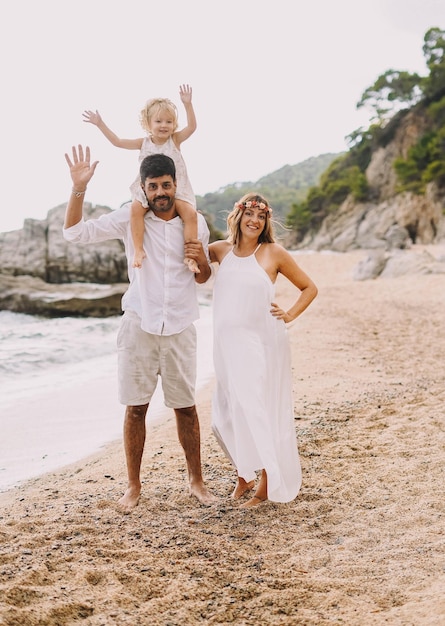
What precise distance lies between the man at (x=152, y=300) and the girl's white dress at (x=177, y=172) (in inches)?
3.3

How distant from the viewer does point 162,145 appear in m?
4.12

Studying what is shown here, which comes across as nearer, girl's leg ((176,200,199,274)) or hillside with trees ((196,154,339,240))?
girl's leg ((176,200,199,274))

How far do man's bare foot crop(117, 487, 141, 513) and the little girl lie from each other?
1.41 m

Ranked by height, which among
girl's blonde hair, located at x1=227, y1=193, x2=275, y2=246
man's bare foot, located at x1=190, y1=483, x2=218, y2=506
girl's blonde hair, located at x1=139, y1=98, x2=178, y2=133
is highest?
Result: girl's blonde hair, located at x1=139, y1=98, x2=178, y2=133

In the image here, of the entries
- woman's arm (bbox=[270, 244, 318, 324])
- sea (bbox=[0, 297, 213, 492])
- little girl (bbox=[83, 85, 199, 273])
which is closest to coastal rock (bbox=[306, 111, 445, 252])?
sea (bbox=[0, 297, 213, 492])

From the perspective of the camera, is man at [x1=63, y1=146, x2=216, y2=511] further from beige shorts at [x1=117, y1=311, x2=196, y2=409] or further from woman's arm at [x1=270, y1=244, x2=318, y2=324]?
woman's arm at [x1=270, y1=244, x2=318, y2=324]

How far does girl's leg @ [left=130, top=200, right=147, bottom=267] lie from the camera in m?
3.69

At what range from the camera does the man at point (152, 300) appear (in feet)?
12.3

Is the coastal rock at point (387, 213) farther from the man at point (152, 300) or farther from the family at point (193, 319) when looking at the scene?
the man at point (152, 300)

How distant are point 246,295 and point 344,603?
70.8 inches

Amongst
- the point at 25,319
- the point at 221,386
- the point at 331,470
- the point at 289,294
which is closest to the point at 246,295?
the point at 221,386

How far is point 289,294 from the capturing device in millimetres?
19719

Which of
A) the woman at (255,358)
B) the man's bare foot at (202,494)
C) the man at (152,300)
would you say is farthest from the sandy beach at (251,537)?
the man at (152,300)

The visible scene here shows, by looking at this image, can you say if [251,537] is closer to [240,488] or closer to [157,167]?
[240,488]
